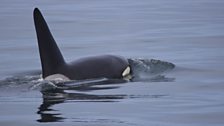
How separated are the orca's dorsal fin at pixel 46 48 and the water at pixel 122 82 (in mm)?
272

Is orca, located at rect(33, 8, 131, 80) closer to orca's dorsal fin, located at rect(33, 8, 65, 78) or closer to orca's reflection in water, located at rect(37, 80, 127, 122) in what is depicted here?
orca's dorsal fin, located at rect(33, 8, 65, 78)

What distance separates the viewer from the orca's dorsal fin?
11359 millimetres

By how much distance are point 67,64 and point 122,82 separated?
96cm

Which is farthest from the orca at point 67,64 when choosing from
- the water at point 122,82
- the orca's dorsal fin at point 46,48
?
the water at point 122,82

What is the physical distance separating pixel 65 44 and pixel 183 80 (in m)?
6.91

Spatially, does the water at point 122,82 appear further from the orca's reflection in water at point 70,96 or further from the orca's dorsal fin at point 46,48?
the orca's dorsal fin at point 46,48

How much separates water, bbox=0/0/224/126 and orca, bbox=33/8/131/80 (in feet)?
0.75

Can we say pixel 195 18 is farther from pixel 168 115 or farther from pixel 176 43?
pixel 168 115

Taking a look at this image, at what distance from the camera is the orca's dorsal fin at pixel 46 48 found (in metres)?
11.4

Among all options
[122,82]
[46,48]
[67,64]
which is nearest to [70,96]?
[46,48]

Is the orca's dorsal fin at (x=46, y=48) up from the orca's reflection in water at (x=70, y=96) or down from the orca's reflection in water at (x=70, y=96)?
up

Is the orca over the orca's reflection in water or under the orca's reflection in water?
over

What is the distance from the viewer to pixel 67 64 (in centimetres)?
1202

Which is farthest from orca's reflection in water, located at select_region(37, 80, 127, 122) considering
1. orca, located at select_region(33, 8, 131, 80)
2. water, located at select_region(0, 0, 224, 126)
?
orca, located at select_region(33, 8, 131, 80)
